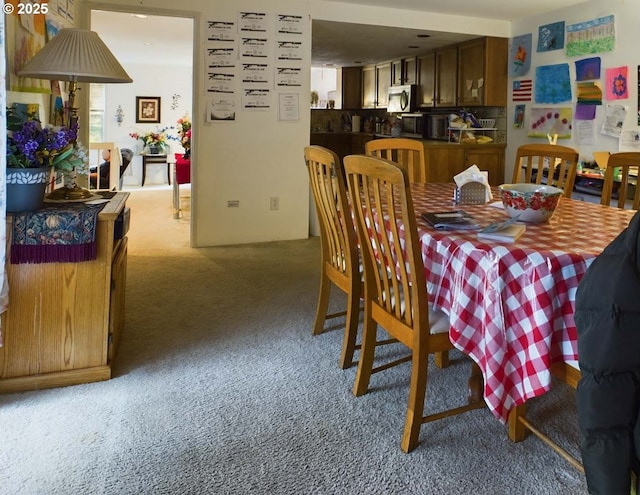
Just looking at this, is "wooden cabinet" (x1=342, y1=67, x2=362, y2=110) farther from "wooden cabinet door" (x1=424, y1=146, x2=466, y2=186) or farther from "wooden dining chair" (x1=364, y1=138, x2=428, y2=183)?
"wooden dining chair" (x1=364, y1=138, x2=428, y2=183)

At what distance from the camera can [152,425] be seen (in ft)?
6.03

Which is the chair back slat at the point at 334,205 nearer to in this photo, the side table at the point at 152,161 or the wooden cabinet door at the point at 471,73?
the wooden cabinet door at the point at 471,73

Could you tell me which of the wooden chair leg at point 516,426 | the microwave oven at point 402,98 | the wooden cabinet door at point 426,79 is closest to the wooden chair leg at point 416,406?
the wooden chair leg at point 516,426

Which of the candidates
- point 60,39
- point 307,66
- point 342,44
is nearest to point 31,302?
point 60,39

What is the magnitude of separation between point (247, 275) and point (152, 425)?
200cm

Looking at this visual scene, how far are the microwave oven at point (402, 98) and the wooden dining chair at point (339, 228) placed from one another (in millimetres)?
4388

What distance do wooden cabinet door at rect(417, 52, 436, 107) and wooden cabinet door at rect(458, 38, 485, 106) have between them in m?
0.51

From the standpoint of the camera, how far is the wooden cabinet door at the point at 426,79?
612 cm

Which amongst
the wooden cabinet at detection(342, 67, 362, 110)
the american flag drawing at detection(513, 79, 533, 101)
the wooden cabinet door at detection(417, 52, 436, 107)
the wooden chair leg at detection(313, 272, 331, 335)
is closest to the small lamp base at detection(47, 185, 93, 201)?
the wooden chair leg at detection(313, 272, 331, 335)

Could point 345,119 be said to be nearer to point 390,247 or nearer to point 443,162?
point 443,162

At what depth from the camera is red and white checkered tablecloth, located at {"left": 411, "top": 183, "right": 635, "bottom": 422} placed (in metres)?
1.44

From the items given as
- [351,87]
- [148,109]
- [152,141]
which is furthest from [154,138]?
[351,87]

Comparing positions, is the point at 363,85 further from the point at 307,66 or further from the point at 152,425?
the point at 152,425

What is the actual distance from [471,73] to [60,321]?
15.5 feet
